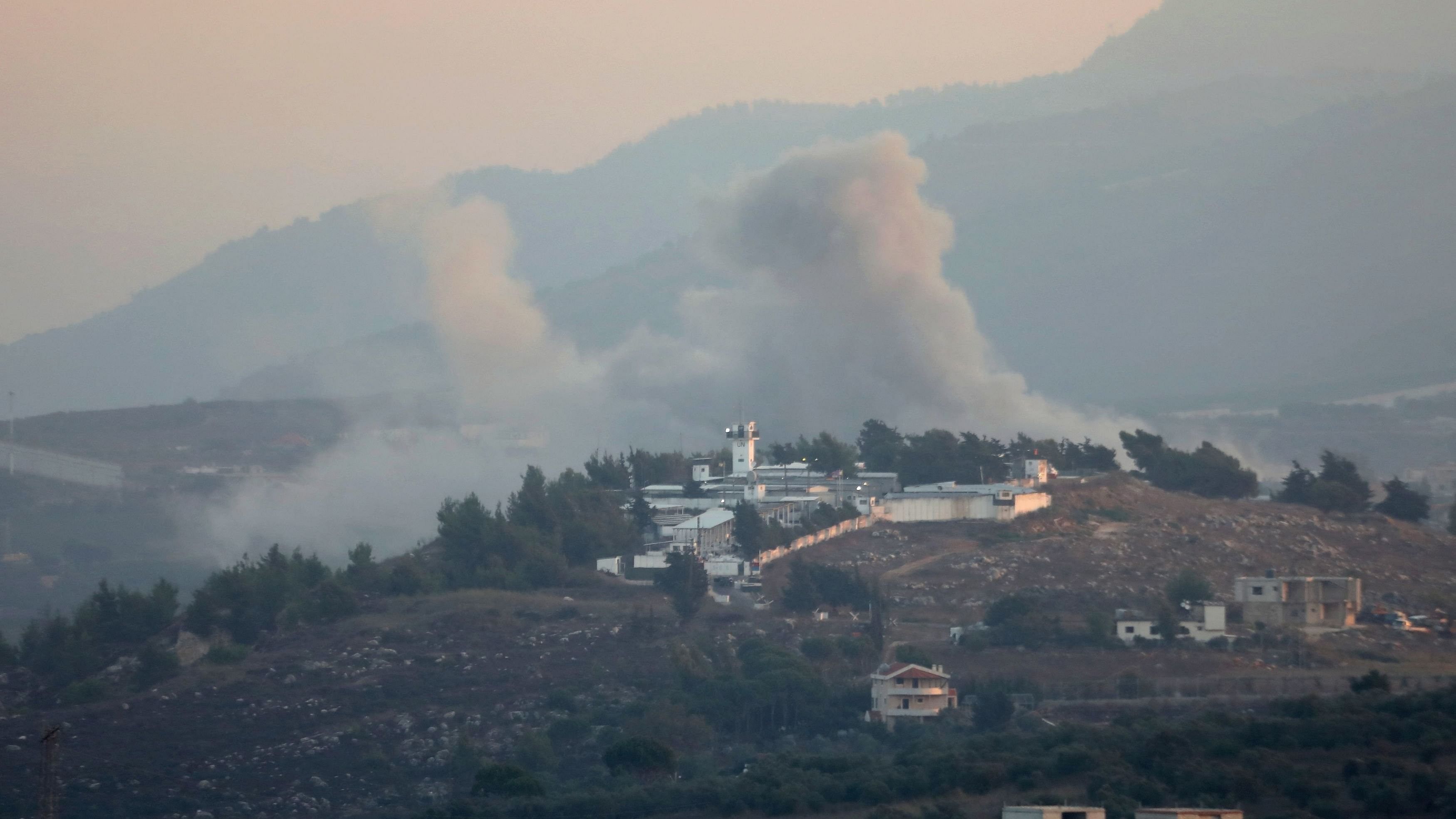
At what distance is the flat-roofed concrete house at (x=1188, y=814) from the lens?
94.1ft

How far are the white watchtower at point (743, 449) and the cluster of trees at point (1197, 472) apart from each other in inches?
652

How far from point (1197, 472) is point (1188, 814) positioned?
47359mm

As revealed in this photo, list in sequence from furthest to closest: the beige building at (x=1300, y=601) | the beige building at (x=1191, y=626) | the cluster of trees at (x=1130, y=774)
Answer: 1. the beige building at (x=1300, y=601)
2. the beige building at (x=1191, y=626)
3. the cluster of trees at (x=1130, y=774)

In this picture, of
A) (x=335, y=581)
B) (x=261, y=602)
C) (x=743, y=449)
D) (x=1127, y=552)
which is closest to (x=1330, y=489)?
(x=1127, y=552)

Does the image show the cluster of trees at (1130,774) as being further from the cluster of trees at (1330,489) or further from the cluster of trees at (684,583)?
the cluster of trees at (1330,489)

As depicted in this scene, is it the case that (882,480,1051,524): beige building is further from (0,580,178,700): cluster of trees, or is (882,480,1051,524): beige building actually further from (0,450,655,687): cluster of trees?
(0,580,178,700): cluster of trees

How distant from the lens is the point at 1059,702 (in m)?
46.8

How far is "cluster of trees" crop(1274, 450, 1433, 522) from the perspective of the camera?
2788 inches

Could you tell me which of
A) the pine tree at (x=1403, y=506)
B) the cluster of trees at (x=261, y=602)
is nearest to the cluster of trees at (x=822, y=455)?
the pine tree at (x=1403, y=506)

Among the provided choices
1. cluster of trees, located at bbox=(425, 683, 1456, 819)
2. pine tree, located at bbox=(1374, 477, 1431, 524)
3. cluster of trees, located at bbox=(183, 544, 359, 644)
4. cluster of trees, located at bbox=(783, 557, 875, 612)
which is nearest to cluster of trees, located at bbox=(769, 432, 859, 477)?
cluster of trees, located at bbox=(783, 557, 875, 612)

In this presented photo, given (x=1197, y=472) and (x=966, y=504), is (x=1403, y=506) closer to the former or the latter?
(x=1197, y=472)

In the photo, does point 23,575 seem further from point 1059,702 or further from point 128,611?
point 1059,702

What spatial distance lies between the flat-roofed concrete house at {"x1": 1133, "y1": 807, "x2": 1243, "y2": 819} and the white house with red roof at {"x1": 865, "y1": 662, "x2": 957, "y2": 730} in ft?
58.7

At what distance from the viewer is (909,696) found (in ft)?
158
